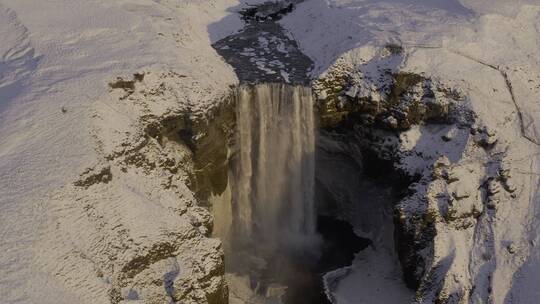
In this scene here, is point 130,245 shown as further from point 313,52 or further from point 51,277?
point 313,52

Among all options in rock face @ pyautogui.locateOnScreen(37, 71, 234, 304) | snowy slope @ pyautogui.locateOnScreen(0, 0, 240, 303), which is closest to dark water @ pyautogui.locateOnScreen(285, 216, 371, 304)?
rock face @ pyautogui.locateOnScreen(37, 71, 234, 304)

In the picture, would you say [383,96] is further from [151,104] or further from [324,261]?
[151,104]

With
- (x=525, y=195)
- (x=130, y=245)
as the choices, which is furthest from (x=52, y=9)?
(x=525, y=195)

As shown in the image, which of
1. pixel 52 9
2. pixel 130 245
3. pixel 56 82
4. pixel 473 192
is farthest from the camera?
pixel 52 9

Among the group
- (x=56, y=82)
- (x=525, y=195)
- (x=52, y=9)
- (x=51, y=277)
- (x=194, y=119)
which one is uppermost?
(x=52, y=9)

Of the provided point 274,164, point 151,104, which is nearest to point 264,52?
point 274,164

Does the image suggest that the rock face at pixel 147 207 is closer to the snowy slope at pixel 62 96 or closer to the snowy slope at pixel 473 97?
the snowy slope at pixel 62 96
